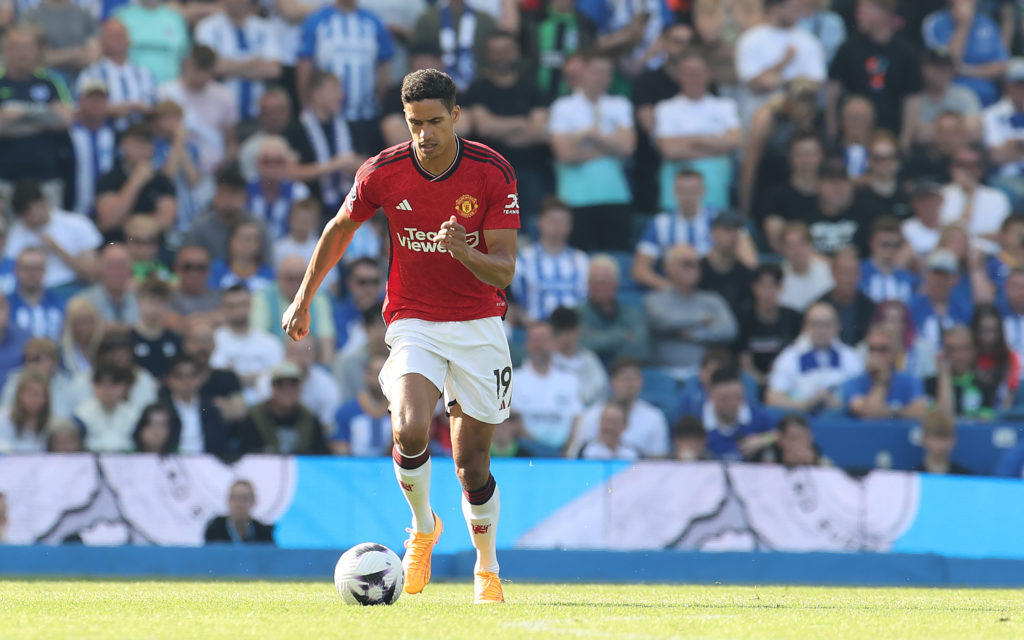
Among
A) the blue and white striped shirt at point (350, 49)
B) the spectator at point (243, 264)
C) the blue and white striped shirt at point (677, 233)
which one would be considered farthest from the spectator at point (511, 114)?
the spectator at point (243, 264)

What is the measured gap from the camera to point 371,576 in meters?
7.46

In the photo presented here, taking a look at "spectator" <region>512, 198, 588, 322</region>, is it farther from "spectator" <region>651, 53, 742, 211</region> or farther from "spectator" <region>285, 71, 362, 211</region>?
"spectator" <region>285, 71, 362, 211</region>

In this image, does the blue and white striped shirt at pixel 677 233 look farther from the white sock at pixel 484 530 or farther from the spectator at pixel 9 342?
the white sock at pixel 484 530

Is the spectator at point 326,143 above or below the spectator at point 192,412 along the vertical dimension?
above

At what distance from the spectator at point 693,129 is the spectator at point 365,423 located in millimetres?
4181

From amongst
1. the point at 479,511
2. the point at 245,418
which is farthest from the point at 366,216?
the point at 245,418

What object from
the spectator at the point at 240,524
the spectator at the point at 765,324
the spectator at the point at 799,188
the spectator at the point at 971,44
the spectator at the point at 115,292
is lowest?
the spectator at the point at 240,524

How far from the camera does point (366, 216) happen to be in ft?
26.1

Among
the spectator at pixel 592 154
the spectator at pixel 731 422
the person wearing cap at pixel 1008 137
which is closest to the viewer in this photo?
the spectator at pixel 731 422

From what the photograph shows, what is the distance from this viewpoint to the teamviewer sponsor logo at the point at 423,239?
780 centimetres

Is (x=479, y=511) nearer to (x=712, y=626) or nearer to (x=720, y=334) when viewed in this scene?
(x=712, y=626)

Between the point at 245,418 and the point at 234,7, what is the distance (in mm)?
5202

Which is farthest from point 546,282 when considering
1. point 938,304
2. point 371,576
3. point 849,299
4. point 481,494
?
point 371,576

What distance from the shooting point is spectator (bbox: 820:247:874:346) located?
14977 millimetres
